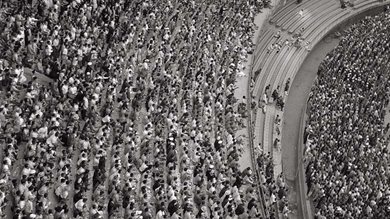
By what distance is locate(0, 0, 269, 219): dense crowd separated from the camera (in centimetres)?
1448

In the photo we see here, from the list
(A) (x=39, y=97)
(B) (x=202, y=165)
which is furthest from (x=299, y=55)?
(A) (x=39, y=97)

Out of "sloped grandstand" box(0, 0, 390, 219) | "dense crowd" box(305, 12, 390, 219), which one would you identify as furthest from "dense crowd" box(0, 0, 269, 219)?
"dense crowd" box(305, 12, 390, 219)

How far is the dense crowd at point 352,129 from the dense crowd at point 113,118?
15.7 feet

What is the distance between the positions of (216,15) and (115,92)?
1005 cm

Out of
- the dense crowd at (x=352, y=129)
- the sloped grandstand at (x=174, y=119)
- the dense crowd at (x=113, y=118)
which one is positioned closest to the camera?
the dense crowd at (x=113, y=118)

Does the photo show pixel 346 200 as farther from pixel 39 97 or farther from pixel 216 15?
pixel 39 97

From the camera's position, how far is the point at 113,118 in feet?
58.2

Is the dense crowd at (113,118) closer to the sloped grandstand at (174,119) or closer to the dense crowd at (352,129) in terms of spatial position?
the sloped grandstand at (174,119)

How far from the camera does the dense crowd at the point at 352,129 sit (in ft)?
73.5

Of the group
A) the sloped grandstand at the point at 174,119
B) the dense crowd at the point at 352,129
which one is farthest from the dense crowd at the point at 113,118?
the dense crowd at the point at 352,129

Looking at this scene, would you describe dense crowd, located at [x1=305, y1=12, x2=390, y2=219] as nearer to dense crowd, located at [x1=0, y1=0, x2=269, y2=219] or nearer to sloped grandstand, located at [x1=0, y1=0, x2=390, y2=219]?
sloped grandstand, located at [x1=0, y1=0, x2=390, y2=219]

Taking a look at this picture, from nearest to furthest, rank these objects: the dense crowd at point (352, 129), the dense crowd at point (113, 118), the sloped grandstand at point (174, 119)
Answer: the dense crowd at point (113, 118)
the sloped grandstand at point (174, 119)
the dense crowd at point (352, 129)

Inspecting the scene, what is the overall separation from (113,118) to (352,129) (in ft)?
46.0

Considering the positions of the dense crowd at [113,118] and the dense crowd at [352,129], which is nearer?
the dense crowd at [113,118]
